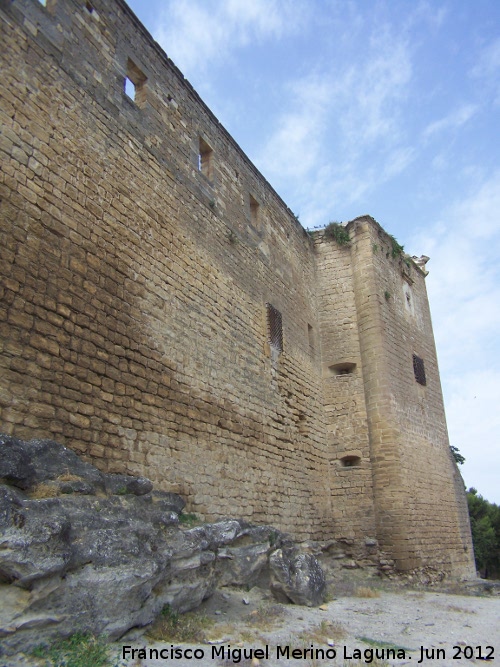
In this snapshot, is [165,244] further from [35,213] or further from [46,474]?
[46,474]

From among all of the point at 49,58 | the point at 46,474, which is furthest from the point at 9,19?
the point at 46,474

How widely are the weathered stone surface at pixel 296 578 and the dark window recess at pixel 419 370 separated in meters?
7.70

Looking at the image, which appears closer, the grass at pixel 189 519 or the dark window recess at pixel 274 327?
the grass at pixel 189 519

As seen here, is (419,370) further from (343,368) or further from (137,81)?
(137,81)

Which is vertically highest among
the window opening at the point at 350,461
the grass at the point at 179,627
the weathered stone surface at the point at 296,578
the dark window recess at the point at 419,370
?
the dark window recess at the point at 419,370

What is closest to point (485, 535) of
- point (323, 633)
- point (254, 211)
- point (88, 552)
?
point (254, 211)

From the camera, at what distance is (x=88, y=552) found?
4160mm

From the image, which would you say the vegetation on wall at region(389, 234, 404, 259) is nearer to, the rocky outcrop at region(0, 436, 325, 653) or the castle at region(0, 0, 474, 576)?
the castle at region(0, 0, 474, 576)

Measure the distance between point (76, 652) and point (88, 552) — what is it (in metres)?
0.70

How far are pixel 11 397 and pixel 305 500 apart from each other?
693 centimetres

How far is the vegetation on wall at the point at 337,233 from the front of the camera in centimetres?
1385

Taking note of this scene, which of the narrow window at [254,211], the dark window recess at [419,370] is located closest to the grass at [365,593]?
the dark window recess at [419,370]

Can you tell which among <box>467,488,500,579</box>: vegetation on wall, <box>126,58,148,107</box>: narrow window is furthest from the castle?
<box>467,488,500,579</box>: vegetation on wall

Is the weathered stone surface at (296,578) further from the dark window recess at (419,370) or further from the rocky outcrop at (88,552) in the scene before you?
the dark window recess at (419,370)
